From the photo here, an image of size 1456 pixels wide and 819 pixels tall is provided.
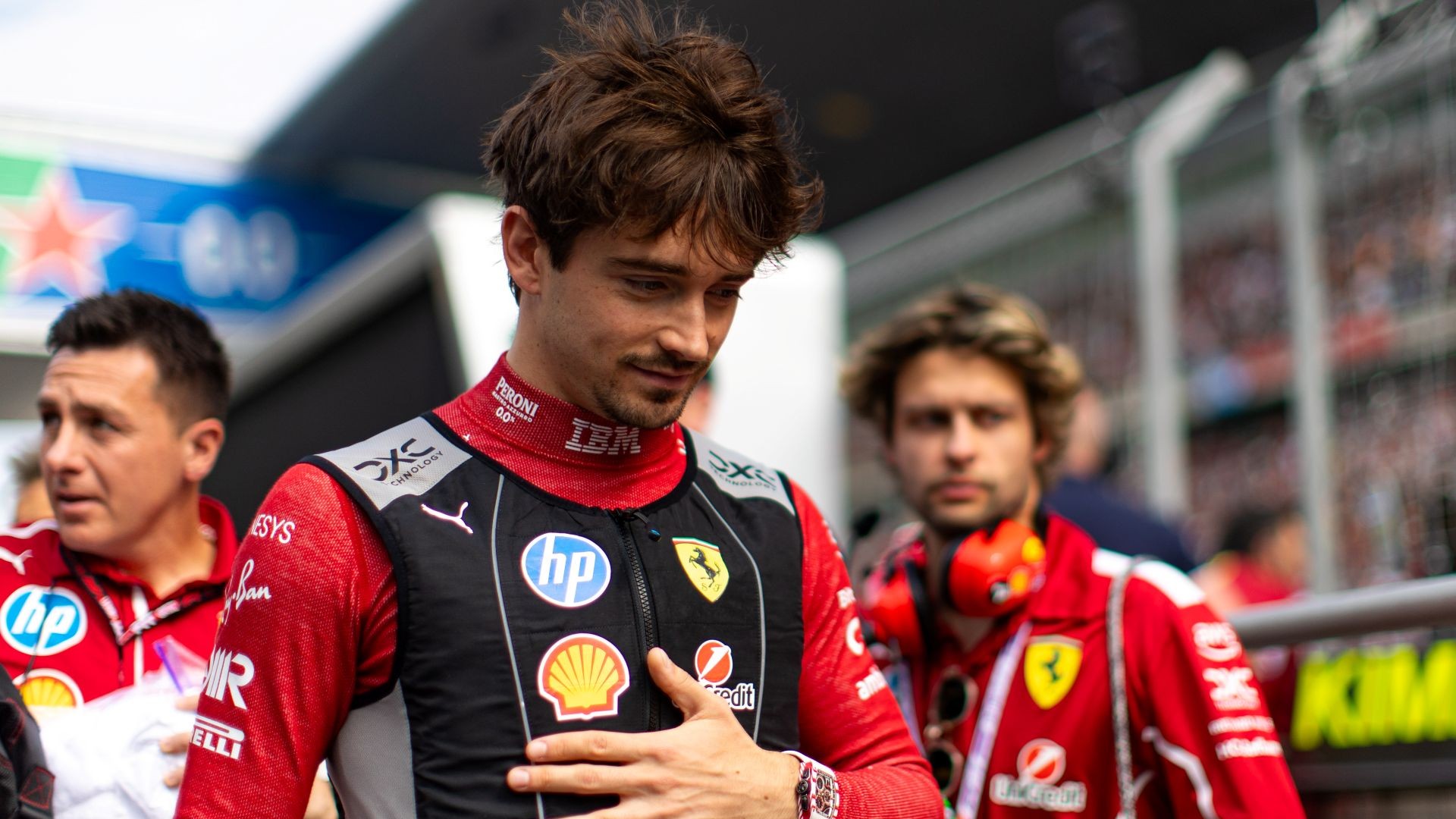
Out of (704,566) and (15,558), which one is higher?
(15,558)

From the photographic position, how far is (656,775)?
1.66 meters

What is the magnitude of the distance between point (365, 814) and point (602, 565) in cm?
38

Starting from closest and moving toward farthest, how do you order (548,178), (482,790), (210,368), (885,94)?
(482,790) → (548,178) → (210,368) → (885,94)

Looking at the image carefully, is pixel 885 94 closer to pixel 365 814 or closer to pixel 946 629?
pixel 946 629

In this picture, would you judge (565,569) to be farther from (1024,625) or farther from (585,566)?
(1024,625)

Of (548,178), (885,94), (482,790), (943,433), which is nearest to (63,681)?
(482,790)

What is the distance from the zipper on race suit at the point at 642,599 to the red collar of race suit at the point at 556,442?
5cm

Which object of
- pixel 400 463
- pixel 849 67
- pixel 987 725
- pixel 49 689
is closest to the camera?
pixel 400 463

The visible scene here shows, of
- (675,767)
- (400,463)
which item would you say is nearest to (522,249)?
(400,463)

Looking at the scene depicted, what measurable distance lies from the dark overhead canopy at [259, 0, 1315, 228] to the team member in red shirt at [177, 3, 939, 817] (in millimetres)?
6003

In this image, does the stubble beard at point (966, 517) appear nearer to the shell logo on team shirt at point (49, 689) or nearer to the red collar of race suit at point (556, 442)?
the red collar of race suit at point (556, 442)

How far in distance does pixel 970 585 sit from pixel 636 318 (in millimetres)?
1217

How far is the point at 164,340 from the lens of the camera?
103 inches

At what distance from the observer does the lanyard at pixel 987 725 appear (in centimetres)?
270
